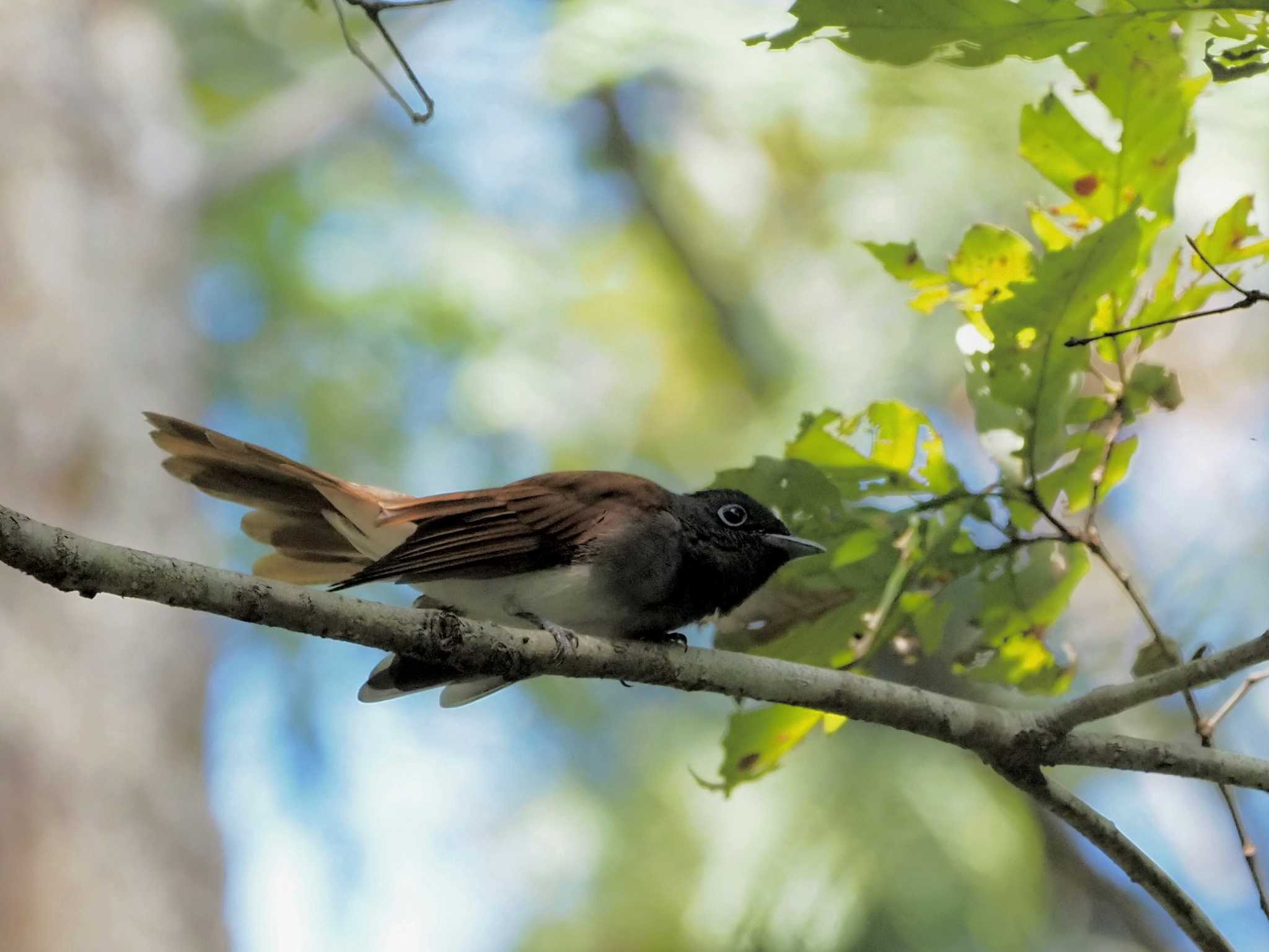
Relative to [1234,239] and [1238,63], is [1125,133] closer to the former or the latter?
[1234,239]

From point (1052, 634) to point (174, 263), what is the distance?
19.8 feet

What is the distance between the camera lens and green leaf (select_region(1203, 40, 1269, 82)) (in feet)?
6.89

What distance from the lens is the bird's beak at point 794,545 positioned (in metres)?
3.27

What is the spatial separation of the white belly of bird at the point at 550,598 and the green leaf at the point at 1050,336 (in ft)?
3.61

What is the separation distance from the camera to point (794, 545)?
334 cm

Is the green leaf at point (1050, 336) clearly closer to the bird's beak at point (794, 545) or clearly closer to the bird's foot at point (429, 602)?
the bird's beak at point (794, 545)

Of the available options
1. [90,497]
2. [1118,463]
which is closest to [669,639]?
[1118,463]

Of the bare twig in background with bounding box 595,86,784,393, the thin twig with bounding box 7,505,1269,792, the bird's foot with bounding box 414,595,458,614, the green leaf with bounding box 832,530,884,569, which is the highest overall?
the thin twig with bounding box 7,505,1269,792

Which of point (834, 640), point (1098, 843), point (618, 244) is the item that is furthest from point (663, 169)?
point (1098, 843)

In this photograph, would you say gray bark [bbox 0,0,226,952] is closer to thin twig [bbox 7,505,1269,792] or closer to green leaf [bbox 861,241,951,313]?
thin twig [bbox 7,505,1269,792]

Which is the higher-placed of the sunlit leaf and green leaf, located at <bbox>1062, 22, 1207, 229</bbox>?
green leaf, located at <bbox>1062, 22, 1207, 229</bbox>

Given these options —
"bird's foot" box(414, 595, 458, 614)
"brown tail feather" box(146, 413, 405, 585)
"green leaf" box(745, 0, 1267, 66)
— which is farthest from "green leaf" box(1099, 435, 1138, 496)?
"brown tail feather" box(146, 413, 405, 585)

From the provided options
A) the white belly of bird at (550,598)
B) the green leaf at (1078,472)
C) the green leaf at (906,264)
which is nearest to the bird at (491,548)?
the white belly of bird at (550,598)

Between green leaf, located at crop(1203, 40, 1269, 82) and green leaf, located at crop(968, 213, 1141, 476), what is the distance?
1.26 ft
